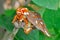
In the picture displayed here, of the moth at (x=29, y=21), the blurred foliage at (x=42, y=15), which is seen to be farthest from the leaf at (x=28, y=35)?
the moth at (x=29, y=21)

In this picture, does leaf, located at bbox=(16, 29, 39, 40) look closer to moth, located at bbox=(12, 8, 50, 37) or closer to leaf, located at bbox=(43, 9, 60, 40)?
moth, located at bbox=(12, 8, 50, 37)

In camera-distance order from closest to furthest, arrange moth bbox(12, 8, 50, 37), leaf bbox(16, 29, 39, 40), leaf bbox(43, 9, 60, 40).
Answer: moth bbox(12, 8, 50, 37), leaf bbox(16, 29, 39, 40), leaf bbox(43, 9, 60, 40)

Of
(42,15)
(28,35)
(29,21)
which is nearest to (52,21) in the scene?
(42,15)

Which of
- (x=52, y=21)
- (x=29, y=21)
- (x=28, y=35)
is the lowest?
(x=52, y=21)

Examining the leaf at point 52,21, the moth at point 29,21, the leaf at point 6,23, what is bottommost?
the leaf at point 52,21

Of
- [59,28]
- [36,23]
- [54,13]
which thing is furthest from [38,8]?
[59,28]

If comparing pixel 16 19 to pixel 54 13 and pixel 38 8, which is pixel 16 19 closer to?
pixel 38 8

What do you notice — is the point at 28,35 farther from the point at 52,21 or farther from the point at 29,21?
the point at 52,21

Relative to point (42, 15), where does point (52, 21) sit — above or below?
below

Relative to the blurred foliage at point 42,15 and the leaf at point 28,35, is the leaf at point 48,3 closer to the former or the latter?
the blurred foliage at point 42,15

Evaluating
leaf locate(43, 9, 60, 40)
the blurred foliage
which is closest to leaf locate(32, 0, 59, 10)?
the blurred foliage

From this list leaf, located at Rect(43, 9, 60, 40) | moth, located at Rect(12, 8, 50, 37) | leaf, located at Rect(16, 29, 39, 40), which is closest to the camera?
moth, located at Rect(12, 8, 50, 37)
